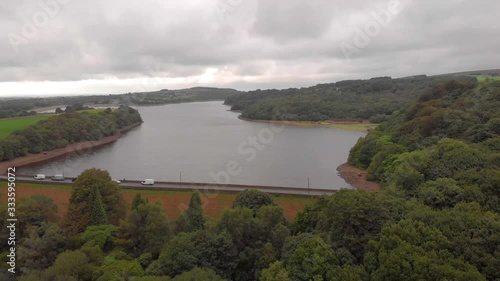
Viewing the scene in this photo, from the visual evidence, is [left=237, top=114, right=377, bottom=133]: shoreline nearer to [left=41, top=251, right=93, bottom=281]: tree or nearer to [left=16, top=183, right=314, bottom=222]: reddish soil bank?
[left=16, top=183, right=314, bottom=222]: reddish soil bank

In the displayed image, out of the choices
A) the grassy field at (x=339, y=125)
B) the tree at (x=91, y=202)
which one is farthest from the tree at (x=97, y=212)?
A: the grassy field at (x=339, y=125)

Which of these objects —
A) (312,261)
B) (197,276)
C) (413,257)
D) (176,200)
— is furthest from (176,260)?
(176,200)

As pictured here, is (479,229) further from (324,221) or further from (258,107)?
(258,107)

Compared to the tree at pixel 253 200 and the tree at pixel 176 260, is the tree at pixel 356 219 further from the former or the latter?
the tree at pixel 176 260

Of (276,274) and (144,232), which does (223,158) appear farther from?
(276,274)

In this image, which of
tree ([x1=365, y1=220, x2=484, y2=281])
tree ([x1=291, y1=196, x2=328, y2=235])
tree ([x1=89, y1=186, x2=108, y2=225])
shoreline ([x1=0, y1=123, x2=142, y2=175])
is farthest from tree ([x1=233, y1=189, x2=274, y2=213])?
shoreline ([x1=0, y1=123, x2=142, y2=175])
